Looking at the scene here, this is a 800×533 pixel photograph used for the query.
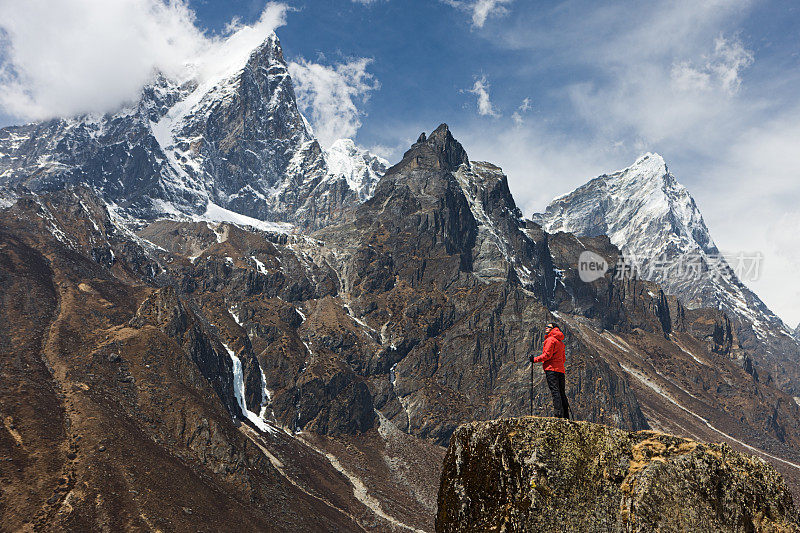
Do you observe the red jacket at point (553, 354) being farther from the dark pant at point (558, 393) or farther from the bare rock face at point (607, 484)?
the bare rock face at point (607, 484)

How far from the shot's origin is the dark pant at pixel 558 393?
14.7 metres

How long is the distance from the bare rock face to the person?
2.76m

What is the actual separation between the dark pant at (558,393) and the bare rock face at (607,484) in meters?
2.69

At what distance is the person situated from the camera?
1473 cm

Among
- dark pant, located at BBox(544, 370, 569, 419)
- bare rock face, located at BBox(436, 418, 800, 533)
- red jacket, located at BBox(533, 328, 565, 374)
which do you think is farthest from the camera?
red jacket, located at BBox(533, 328, 565, 374)

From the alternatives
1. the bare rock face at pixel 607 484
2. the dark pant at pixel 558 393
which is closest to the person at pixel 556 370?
the dark pant at pixel 558 393

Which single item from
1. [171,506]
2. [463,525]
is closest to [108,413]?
[171,506]

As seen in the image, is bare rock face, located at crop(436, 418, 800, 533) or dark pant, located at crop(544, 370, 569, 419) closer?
bare rock face, located at crop(436, 418, 800, 533)

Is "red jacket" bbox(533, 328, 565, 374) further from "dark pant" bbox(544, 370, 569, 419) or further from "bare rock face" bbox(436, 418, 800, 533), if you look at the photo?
"bare rock face" bbox(436, 418, 800, 533)

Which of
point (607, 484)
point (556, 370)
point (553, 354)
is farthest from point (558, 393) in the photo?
point (607, 484)

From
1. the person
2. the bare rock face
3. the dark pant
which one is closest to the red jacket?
the person

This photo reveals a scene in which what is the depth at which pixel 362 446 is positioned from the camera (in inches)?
7692

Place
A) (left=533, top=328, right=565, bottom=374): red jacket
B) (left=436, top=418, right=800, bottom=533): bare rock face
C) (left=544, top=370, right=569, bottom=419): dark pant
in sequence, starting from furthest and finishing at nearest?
(left=533, top=328, right=565, bottom=374): red jacket → (left=544, top=370, right=569, bottom=419): dark pant → (left=436, top=418, right=800, bottom=533): bare rock face

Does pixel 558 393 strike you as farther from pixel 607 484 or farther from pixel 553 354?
pixel 607 484
